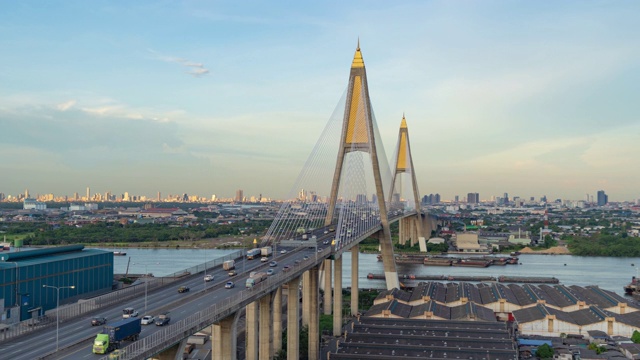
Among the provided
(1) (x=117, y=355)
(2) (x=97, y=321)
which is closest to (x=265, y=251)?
(2) (x=97, y=321)

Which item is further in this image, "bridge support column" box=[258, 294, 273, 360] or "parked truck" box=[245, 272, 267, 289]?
"bridge support column" box=[258, 294, 273, 360]

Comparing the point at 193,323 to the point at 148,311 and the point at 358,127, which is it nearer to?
the point at 148,311

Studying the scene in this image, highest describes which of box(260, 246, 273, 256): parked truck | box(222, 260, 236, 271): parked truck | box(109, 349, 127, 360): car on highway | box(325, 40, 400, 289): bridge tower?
box(325, 40, 400, 289): bridge tower

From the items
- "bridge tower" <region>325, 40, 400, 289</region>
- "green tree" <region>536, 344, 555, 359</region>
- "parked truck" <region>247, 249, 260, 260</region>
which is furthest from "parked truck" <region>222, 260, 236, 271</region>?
"bridge tower" <region>325, 40, 400, 289</region>

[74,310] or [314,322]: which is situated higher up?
[74,310]

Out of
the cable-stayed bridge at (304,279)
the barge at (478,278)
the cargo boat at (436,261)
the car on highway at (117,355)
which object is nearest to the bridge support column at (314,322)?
the cable-stayed bridge at (304,279)

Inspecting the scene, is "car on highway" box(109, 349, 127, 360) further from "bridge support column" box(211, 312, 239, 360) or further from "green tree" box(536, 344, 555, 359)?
"green tree" box(536, 344, 555, 359)

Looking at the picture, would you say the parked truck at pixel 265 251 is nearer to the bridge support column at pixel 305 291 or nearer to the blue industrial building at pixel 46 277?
the bridge support column at pixel 305 291

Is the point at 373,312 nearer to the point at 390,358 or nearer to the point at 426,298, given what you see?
the point at 426,298
